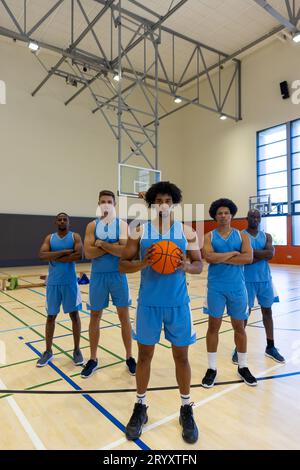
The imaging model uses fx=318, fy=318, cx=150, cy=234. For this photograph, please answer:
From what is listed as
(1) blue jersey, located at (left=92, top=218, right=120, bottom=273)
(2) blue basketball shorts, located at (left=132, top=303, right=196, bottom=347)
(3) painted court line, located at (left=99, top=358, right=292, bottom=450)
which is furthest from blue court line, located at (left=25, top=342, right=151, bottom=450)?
(1) blue jersey, located at (left=92, top=218, right=120, bottom=273)

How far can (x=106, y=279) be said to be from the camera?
2.84m

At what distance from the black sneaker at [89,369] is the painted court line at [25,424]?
615 millimetres

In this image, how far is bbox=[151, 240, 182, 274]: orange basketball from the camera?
1.92 meters

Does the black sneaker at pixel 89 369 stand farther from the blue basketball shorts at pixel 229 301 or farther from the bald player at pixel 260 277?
the bald player at pixel 260 277

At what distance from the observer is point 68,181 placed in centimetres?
1398

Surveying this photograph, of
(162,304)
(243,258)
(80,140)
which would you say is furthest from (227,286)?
(80,140)

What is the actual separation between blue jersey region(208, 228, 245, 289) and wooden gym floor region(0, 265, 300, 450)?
0.87 meters

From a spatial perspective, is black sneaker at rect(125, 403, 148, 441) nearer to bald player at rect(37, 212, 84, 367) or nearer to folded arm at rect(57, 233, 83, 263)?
bald player at rect(37, 212, 84, 367)

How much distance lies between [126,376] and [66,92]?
45.5ft

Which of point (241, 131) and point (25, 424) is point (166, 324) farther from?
point (241, 131)

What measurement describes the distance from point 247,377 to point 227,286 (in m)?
0.82

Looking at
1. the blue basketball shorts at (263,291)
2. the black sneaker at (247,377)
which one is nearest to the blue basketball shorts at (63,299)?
the black sneaker at (247,377)
